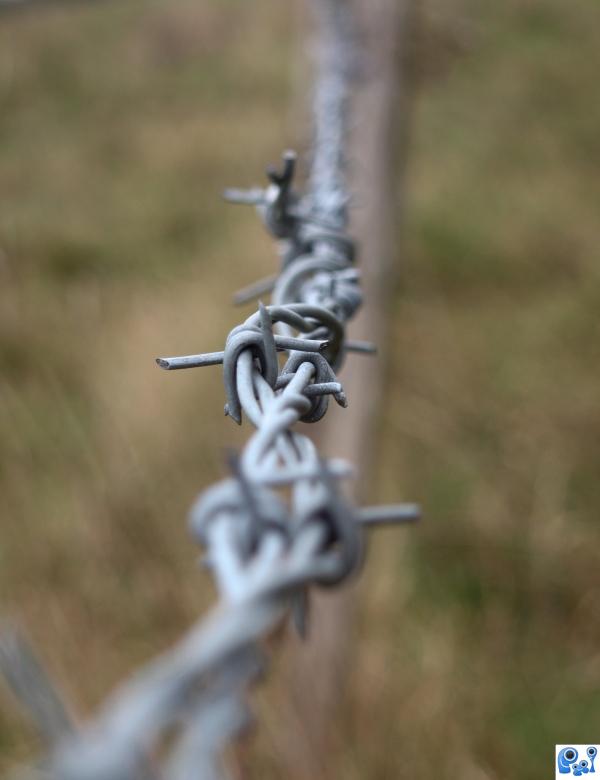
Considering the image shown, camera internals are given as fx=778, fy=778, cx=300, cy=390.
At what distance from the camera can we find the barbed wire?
158 mm

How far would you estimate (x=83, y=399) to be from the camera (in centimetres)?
178

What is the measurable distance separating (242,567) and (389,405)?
5.75ft

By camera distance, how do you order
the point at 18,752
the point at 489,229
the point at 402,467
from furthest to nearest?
the point at 489,229, the point at 402,467, the point at 18,752

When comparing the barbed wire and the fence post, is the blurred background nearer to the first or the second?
the fence post

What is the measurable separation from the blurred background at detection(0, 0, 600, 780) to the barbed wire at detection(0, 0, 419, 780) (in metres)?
0.24

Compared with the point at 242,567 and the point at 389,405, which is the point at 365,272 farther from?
the point at 242,567

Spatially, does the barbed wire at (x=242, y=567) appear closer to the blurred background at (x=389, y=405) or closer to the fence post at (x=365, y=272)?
the blurred background at (x=389, y=405)

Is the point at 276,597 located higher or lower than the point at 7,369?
higher

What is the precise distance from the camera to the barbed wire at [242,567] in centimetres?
16

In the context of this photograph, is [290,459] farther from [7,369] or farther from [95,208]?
[95,208]

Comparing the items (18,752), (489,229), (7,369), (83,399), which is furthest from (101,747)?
(489,229)

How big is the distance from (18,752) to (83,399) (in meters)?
0.84

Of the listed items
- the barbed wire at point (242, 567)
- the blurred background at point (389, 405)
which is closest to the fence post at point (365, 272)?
the blurred background at point (389, 405)

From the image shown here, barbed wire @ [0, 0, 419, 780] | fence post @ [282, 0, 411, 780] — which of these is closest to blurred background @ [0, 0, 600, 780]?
fence post @ [282, 0, 411, 780]
